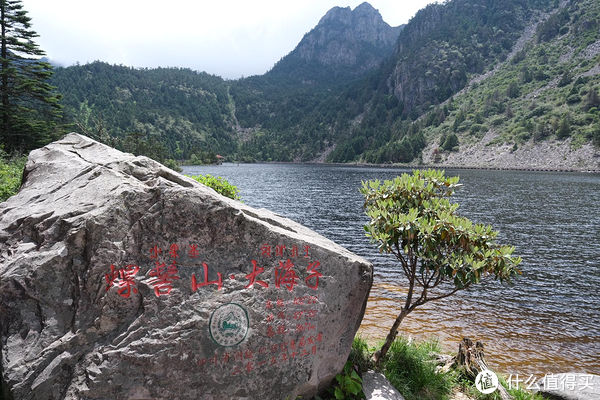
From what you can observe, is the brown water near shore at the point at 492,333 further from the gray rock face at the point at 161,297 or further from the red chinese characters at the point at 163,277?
the red chinese characters at the point at 163,277

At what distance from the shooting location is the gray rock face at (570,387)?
7.04 meters

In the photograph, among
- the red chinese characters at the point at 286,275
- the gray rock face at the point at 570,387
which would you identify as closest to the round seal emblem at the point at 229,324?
the red chinese characters at the point at 286,275

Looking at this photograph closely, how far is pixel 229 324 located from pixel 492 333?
10.3 metres

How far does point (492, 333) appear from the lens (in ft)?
37.5

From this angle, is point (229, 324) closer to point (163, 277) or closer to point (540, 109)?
point (163, 277)

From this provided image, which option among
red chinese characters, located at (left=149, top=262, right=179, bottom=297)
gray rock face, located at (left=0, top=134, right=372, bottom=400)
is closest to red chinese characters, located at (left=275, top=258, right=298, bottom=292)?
gray rock face, located at (left=0, top=134, right=372, bottom=400)

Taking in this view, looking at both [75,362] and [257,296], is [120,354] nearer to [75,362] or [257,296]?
[75,362]

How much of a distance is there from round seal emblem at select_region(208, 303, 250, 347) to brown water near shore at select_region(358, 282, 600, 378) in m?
5.34

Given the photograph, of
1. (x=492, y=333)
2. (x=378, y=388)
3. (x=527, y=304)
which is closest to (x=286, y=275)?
(x=378, y=388)

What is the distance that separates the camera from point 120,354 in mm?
4504

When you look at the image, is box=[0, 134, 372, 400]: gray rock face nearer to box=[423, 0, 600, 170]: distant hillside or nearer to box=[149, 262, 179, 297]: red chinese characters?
box=[149, 262, 179, 297]: red chinese characters

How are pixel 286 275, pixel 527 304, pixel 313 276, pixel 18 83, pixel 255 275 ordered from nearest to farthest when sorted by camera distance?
pixel 255 275 < pixel 286 275 < pixel 313 276 < pixel 527 304 < pixel 18 83

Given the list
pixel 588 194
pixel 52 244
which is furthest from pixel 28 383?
pixel 588 194

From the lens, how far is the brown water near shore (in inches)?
383
